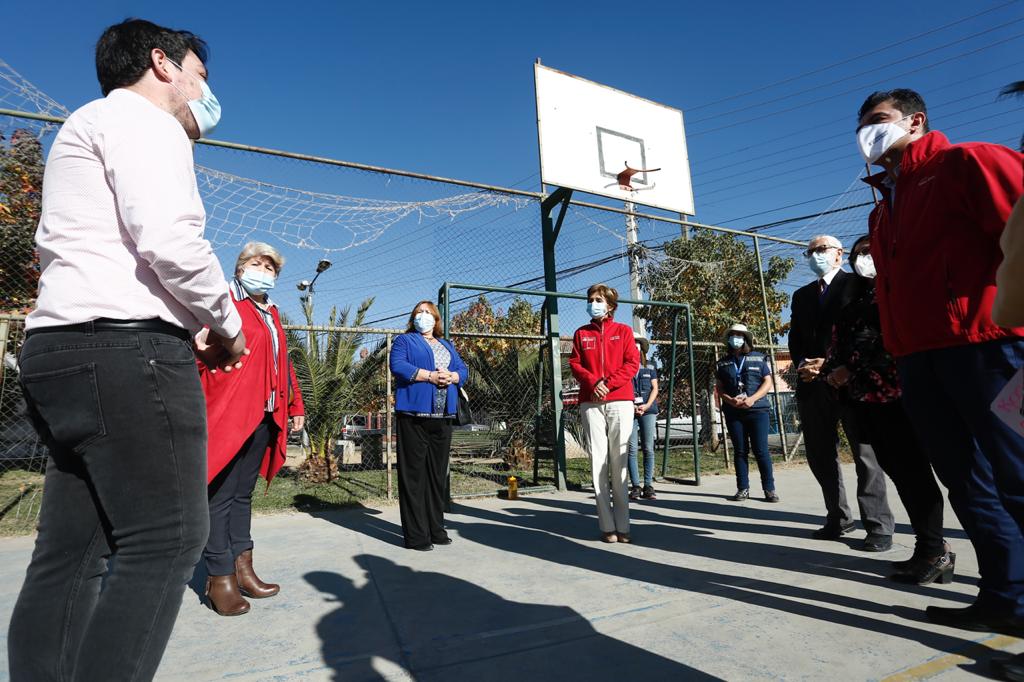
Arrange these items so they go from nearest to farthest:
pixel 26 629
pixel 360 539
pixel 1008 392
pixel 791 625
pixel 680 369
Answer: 1. pixel 1008 392
2. pixel 26 629
3. pixel 791 625
4. pixel 360 539
5. pixel 680 369

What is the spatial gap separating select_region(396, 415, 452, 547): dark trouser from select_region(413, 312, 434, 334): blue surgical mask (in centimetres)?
76

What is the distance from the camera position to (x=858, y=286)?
3.59 m

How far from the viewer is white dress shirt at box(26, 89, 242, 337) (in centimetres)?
139

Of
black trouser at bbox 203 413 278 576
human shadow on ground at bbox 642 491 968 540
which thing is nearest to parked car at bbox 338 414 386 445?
human shadow on ground at bbox 642 491 968 540

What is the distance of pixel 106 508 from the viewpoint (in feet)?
4.38

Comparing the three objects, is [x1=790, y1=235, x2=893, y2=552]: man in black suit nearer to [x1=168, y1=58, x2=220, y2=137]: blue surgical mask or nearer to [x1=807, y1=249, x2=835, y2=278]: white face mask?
[x1=807, y1=249, x2=835, y2=278]: white face mask

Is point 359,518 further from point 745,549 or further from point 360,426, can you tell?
→ point 360,426

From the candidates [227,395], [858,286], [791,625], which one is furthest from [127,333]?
[858,286]

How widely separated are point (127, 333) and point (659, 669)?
Answer: 2.04m

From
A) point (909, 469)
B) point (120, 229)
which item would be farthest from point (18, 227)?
point (909, 469)

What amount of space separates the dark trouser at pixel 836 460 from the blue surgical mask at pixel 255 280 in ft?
11.7

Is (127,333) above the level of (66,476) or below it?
above

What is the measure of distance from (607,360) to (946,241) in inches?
96.1

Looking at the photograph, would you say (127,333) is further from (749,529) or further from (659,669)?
(749,529)
